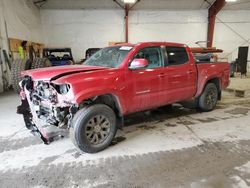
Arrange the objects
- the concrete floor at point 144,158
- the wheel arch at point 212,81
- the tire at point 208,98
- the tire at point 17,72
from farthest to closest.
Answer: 1. the tire at point 17,72
2. the tire at point 208,98
3. the wheel arch at point 212,81
4. the concrete floor at point 144,158

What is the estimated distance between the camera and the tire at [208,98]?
504 cm

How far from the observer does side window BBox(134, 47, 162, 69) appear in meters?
3.95

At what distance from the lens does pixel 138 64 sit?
338 centimetres

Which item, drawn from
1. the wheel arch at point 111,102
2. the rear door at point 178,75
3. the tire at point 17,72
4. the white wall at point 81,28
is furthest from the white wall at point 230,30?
the wheel arch at point 111,102

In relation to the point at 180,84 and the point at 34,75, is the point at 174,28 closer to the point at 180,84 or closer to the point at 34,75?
the point at 180,84

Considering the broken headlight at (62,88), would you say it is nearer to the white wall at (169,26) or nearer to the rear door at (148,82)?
the rear door at (148,82)

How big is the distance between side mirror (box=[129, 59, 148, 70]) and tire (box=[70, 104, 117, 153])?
759 mm

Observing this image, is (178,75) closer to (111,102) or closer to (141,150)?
(111,102)

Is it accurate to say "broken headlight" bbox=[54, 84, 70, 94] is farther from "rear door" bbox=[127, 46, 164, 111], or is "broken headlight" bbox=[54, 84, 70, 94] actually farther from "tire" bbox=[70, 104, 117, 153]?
"rear door" bbox=[127, 46, 164, 111]

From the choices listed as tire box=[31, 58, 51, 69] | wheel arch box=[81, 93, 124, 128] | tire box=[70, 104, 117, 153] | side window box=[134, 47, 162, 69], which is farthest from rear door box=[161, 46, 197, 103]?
tire box=[31, 58, 51, 69]

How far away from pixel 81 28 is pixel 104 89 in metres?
12.3

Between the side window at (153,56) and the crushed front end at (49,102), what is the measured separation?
5.29 ft

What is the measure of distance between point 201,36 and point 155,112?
471 inches

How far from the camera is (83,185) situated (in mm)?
2426
